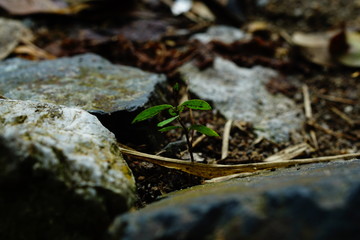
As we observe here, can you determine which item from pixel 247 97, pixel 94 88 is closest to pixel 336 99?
pixel 247 97

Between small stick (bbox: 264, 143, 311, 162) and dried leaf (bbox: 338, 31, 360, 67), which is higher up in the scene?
dried leaf (bbox: 338, 31, 360, 67)

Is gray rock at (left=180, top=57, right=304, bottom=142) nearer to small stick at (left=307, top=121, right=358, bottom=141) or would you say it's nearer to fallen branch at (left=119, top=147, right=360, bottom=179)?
small stick at (left=307, top=121, right=358, bottom=141)

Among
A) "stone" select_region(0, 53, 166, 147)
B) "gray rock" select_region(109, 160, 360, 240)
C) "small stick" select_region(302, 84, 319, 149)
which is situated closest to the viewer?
"gray rock" select_region(109, 160, 360, 240)

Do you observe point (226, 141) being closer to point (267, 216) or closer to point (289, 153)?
point (289, 153)

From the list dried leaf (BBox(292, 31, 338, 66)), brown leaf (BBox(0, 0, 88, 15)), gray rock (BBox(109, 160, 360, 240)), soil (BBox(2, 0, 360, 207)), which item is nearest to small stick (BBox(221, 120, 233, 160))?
soil (BBox(2, 0, 360, 207))

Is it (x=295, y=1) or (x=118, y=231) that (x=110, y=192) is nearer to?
(x=118, y=231)

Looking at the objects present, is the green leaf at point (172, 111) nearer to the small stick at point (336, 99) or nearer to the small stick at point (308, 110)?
the small stick at point (308, 110)

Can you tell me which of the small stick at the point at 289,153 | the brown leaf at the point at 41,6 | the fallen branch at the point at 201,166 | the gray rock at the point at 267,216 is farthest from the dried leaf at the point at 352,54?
the brown leaf at the point at 41,6
